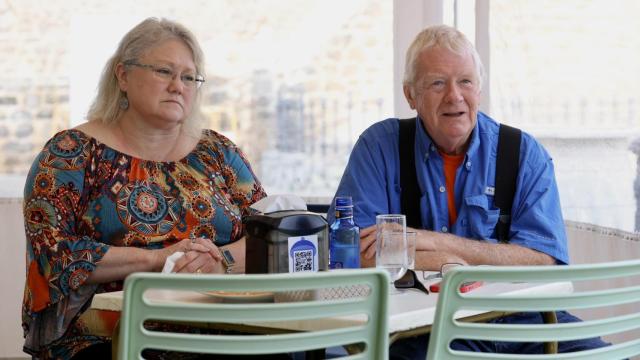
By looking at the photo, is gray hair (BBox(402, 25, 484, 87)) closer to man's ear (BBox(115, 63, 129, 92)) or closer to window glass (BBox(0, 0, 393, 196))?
man's ear (BBox(115, 63, 129, 92))

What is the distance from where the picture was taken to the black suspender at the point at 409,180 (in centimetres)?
303

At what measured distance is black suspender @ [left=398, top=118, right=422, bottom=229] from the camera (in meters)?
3.03

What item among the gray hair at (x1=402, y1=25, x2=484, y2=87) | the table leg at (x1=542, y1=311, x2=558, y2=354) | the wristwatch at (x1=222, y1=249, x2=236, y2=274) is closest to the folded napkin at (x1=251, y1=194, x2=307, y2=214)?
the wristwatch at (x1=222, y1=249, x2=236, y2=274)

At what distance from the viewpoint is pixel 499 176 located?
2.99 metres

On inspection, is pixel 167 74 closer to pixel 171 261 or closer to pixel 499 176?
pixel 171 261

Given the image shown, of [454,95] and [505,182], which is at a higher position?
[454,95]

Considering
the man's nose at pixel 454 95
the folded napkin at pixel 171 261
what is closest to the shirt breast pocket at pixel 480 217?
the man's nose at pixel 454 95

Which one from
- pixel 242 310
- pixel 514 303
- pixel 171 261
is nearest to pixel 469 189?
pixel 171 261

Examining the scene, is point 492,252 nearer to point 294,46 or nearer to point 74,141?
point 74,141

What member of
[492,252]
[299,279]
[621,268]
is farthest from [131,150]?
[621,268]

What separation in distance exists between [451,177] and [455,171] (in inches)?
1.0

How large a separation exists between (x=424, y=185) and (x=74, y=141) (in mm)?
1156

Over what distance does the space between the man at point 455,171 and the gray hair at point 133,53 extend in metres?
0.67

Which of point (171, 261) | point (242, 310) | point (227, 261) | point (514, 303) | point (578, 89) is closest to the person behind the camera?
point (242, 310)
